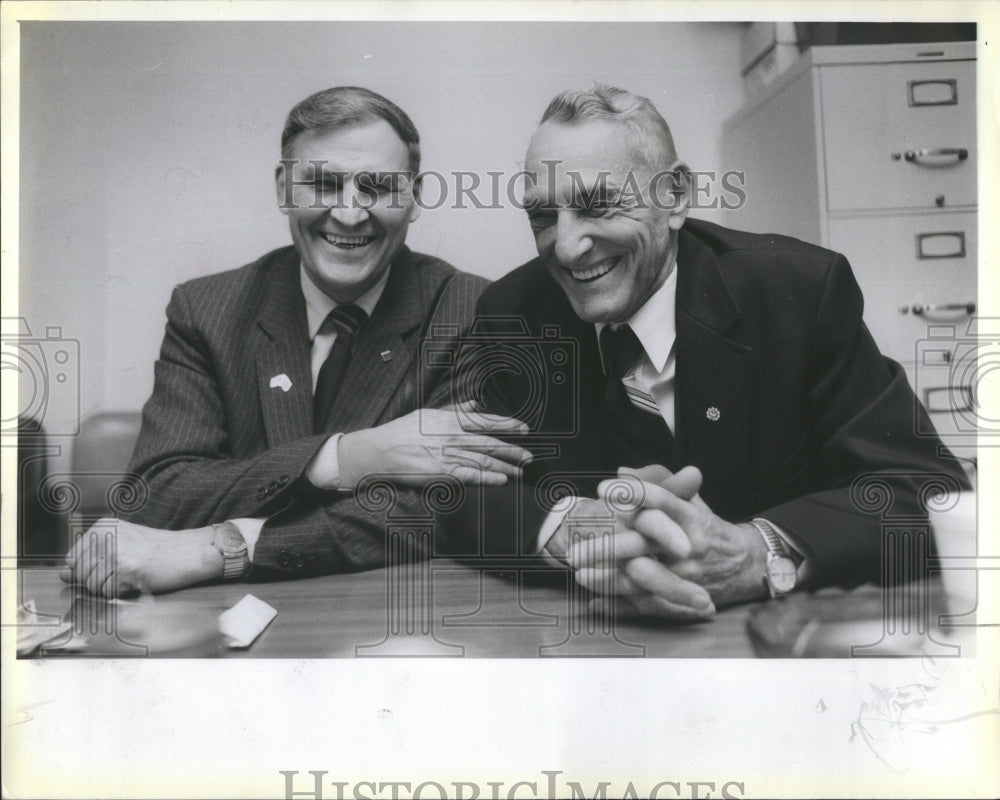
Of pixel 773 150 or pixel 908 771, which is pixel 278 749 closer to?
pixel 908 771

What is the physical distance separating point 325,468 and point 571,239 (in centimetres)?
101

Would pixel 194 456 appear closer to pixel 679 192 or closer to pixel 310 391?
pixel 310 391

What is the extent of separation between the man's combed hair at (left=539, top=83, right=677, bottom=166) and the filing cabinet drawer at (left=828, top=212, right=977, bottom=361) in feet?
1.96

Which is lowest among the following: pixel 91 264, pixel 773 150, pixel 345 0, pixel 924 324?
pixel 924 324

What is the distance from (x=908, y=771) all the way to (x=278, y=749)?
191 centimetres

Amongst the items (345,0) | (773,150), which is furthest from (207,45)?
(773,150)

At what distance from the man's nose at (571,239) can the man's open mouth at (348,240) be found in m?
0.57

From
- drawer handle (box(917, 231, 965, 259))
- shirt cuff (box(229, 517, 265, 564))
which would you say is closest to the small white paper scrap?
shirt cuff (box(229, 517, 265, 564))

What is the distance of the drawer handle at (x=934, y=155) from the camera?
134 inches

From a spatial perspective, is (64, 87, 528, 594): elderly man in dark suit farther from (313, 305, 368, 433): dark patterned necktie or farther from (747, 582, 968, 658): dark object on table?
(747, 582, 968, 658): dark object on table

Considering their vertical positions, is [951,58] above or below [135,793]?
above

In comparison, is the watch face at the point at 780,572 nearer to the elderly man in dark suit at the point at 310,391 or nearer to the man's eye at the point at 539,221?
the elderly man in dark suit at the point at 310,391

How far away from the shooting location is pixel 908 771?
11.0ft

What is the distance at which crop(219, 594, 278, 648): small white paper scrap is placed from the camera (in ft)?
10.9
